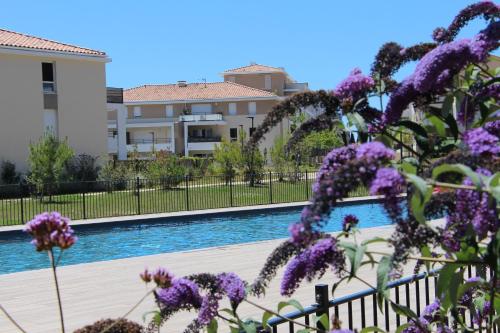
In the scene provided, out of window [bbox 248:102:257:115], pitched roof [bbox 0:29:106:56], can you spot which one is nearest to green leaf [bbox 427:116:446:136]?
pitched roof [bbox 0:29:106:56]

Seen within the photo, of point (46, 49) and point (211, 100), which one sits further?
point (211, 100)

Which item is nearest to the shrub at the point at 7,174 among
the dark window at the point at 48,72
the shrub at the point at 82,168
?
the shrub at the point at 82,168

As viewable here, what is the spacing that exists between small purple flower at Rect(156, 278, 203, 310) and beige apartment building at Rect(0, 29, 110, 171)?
1200 inches

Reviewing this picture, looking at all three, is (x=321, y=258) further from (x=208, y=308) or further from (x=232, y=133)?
(x=232, y=133)

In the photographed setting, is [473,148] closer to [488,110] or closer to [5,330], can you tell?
[488,110]

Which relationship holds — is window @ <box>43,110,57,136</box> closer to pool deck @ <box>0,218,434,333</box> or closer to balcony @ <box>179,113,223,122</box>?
pool deck @ <box>0,218,434,333</box>

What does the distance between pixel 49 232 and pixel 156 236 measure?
17.4 m

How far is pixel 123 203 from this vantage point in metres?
24.6

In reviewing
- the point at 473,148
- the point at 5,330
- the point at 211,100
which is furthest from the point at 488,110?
the point at 211,100

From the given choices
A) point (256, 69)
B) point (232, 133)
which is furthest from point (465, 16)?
point (256, 69)

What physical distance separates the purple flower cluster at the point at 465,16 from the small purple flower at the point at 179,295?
3.57 ft

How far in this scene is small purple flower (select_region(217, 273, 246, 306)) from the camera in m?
2.04

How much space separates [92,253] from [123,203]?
852cm

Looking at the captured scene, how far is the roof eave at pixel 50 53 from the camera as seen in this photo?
30.9m
